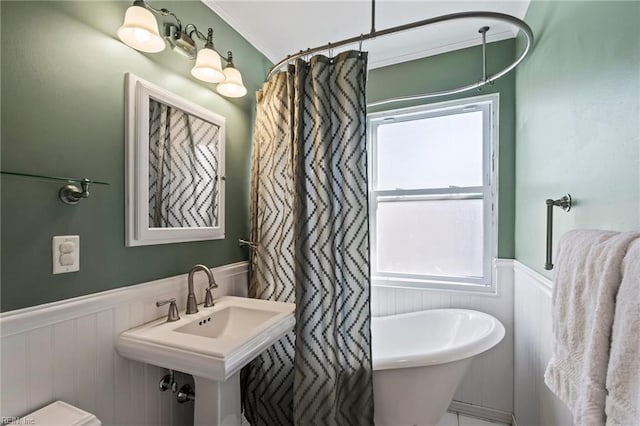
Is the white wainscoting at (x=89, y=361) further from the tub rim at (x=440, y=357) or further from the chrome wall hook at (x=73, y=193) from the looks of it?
the tub rim at (x=440, y=357)

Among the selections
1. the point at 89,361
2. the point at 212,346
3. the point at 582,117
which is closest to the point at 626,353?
the point at 582,117

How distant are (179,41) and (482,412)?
2.94m

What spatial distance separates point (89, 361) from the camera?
108cm

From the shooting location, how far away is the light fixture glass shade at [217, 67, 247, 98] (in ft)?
5.34

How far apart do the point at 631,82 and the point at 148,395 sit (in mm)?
2091

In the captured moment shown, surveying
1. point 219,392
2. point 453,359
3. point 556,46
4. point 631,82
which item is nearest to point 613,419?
point 631,82

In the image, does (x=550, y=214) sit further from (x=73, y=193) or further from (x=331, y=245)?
(x=73, y=193)

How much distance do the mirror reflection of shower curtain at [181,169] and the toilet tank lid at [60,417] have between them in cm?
70

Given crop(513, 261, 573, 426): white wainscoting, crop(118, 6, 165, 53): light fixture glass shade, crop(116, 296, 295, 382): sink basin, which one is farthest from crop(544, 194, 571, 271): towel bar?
crop(118, 6, 165, 53): light fixture glass shade

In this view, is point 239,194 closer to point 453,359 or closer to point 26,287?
point 26,287

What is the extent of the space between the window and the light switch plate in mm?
1870

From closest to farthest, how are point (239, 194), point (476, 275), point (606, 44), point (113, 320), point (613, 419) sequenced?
point (613, 419)
point (606, 44)
point (113, 320)
point (239, 194)
point (476, 275)

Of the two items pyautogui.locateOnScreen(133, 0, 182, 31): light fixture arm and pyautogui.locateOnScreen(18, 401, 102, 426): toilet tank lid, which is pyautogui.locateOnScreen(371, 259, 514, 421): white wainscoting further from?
pyautogui.locateOnScreen(133, 0, 182, 31): light fixture arm

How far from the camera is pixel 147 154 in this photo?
4.25 feet
